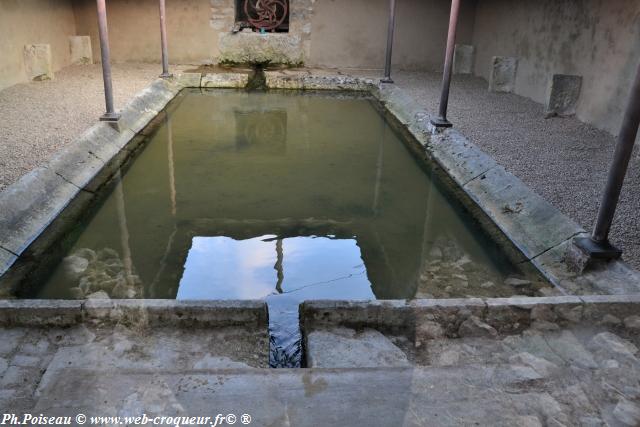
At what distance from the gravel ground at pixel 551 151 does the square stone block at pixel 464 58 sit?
2.35 m

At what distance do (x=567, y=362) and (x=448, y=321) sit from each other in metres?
0.51

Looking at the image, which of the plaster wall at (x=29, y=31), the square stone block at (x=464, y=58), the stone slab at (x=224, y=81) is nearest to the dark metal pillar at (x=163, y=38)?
the stone slab at (x=224, y=81)

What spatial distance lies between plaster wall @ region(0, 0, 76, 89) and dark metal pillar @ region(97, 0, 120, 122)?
2.45 m

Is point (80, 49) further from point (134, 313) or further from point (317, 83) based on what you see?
point (134, 313)

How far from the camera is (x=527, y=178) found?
4336mm

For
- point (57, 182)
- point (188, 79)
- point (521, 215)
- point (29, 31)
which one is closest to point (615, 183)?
point (521, 215)

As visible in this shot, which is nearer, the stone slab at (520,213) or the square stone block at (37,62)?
the stone slab at (520,213)

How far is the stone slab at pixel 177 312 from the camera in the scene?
7.86 ft

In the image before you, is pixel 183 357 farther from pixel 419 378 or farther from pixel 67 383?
pixel 419 378

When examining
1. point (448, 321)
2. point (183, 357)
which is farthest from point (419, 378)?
point (183, 357)

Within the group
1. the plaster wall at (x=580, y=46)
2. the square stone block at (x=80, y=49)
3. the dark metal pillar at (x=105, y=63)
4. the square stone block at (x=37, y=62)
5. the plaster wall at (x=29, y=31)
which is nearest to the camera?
the dark metal pillar at (x=105, y=63)

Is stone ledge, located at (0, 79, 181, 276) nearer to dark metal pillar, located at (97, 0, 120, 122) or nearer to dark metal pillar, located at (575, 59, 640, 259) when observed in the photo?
dark metal pillar, located at (97, 0, 120, 122)

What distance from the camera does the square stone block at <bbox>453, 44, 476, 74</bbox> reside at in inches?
411

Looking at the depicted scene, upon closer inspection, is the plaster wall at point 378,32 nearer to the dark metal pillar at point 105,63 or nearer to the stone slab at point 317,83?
the stone slab at point 317,83
